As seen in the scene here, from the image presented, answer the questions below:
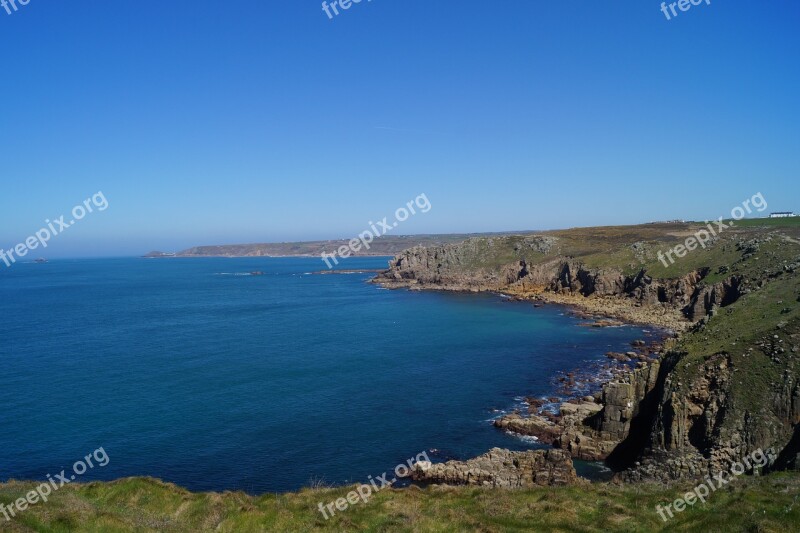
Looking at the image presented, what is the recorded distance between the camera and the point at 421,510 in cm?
2109

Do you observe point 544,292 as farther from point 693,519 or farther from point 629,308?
point 693,519

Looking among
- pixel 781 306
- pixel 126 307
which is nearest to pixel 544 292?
pixel 781 306

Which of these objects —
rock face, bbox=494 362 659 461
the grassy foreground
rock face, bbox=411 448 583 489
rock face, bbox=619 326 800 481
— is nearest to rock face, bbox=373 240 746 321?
Result: rock face, bbox=494 362 659 461

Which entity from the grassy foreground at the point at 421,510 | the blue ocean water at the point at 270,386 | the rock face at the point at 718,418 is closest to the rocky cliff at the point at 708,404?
the rock face at the point at 718,418

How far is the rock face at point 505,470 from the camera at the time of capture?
33281 millimetres

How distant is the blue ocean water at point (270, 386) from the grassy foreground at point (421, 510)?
42.5 feet

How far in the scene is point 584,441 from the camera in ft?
129

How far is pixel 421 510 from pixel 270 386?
39475mm

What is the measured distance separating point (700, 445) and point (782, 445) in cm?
441

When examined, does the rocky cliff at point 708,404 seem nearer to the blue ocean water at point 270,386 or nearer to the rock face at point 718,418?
the rock face at point 718,418

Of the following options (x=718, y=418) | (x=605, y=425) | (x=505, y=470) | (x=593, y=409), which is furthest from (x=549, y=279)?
(x=505, y=470)

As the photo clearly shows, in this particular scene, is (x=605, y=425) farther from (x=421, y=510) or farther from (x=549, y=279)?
(x=549, y=279)

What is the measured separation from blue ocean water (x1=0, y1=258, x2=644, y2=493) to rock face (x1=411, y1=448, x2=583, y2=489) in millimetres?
3368

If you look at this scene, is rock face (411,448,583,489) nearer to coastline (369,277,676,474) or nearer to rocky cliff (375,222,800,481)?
coastline (369,277,676,474)
